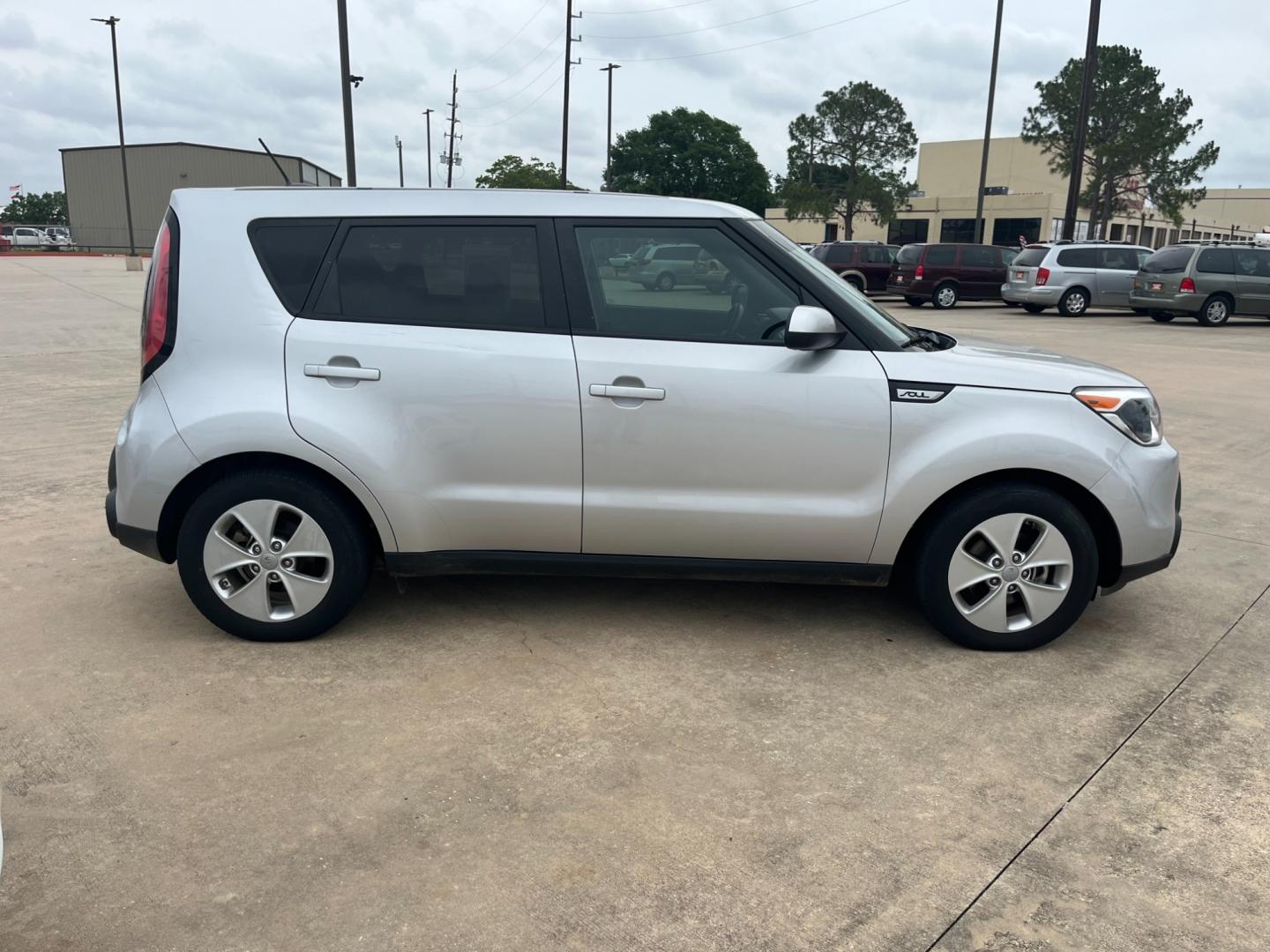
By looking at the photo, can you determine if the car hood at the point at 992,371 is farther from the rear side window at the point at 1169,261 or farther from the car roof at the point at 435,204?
the rear side window at the point at 1169,261

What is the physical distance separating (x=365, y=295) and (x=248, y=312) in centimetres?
43

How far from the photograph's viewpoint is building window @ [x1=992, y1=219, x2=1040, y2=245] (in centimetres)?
5881

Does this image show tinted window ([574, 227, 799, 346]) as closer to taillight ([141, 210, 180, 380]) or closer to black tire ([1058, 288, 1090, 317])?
taillight ([141, 210, 180, 380])

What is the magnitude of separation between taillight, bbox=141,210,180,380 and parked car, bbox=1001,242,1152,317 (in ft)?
68.6

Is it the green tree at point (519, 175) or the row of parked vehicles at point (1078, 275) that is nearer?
the row of parked vehicles at point (1078, 275)

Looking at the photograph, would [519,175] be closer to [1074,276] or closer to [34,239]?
[34,239]

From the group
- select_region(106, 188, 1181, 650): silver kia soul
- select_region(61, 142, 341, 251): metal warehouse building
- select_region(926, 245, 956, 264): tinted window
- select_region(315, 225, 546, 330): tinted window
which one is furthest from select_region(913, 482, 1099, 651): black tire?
select_region(61, 142, 341, 251): metal warehouse building

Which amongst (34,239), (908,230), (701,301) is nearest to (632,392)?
(701,301)

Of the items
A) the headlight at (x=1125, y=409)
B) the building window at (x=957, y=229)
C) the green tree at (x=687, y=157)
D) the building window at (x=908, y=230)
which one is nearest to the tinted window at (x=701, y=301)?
the headlight at (x=1125, y=409)

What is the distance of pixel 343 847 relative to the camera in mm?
2602

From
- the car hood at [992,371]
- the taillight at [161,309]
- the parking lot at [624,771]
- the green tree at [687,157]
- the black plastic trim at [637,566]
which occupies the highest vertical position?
the green tree at [687,157]

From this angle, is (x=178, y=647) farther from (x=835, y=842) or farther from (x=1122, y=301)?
(x=1122, y=301)

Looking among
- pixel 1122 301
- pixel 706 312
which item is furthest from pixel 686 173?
pixel 706 312

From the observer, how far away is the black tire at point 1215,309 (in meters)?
19.2
